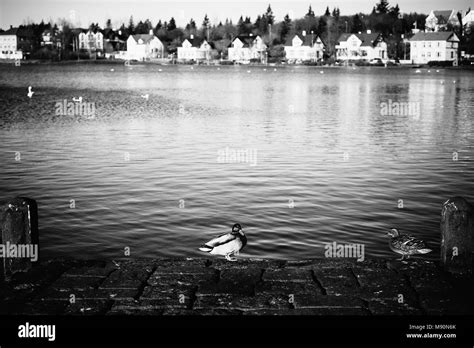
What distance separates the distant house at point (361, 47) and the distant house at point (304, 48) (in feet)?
21.8

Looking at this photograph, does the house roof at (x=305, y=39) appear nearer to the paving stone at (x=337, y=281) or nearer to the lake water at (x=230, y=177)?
the lake water at (x=230, y=177)

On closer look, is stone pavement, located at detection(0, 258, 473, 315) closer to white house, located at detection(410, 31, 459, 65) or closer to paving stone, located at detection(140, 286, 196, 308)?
paving stone, located at detection(140, 286, 196, 308)

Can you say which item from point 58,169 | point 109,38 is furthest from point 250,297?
point 109,38

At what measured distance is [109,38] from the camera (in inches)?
6865

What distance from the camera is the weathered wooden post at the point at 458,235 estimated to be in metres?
7.89

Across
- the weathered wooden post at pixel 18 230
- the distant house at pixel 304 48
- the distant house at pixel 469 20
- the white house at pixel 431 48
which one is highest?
the distant house at pixel 304 48

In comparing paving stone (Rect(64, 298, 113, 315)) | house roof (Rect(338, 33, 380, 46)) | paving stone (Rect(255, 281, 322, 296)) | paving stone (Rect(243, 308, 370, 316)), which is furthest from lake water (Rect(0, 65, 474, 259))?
A: house roof (Rect(338, 33, 380, 46))

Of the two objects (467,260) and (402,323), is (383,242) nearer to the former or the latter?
(467,260)

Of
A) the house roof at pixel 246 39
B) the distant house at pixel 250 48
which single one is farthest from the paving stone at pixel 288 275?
the distant house at pixel 250 48

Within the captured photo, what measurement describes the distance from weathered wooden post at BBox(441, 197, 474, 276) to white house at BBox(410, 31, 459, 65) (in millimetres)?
113499

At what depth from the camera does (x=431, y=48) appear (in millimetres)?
143750

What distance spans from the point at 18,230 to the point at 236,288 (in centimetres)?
292

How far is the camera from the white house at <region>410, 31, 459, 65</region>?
123m

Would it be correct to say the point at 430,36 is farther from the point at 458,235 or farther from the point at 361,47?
the point at 458,235
